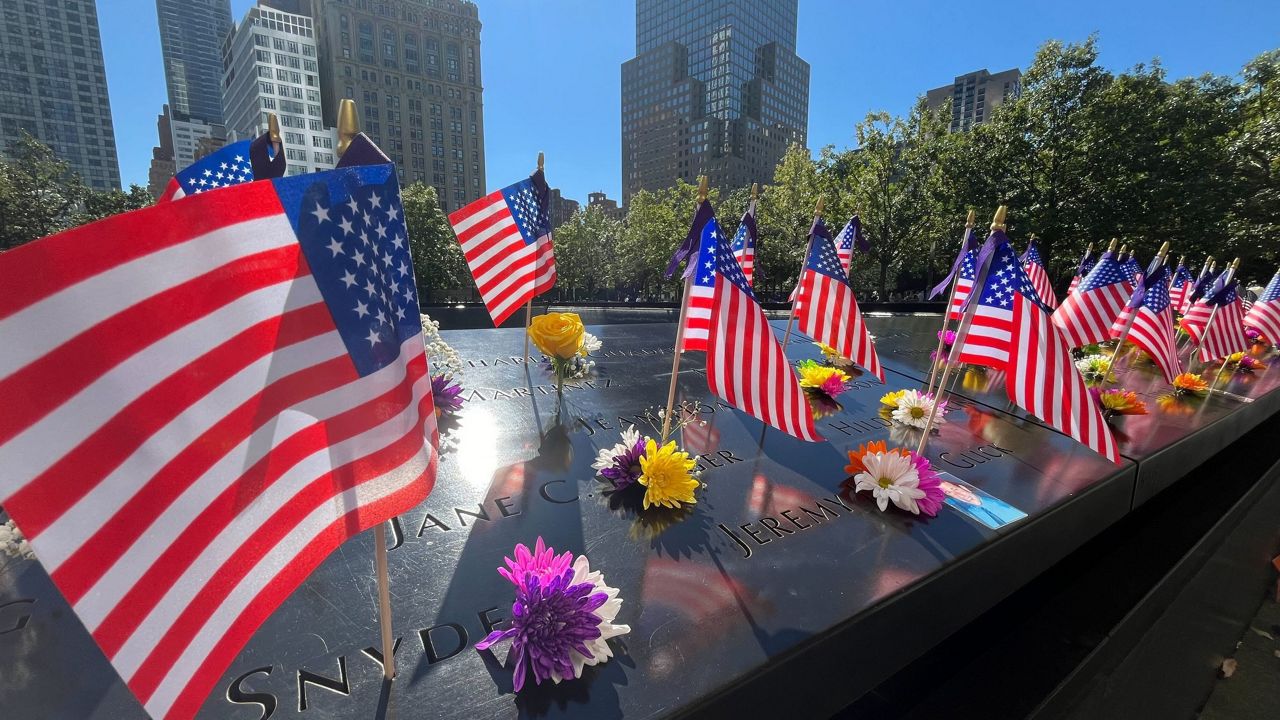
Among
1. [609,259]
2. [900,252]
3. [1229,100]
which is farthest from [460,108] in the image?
[1229,100]

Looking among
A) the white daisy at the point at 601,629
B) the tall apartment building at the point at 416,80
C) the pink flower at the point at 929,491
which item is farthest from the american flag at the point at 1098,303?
the tall apartment building at the point at 416,80

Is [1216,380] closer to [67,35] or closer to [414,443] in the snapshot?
[414,443]

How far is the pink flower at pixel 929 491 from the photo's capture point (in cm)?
321

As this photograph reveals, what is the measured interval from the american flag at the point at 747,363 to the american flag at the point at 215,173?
9.31 feet

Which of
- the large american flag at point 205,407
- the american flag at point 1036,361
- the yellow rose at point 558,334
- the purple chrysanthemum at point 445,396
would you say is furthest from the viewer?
the yellow rose at point 558,334

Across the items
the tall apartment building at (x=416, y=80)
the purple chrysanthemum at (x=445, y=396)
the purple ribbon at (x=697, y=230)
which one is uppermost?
the tall apartment building at (x=416, y=80)

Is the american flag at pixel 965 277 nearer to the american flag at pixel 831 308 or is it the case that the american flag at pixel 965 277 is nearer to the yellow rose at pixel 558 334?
the american flag at pixel 831 308

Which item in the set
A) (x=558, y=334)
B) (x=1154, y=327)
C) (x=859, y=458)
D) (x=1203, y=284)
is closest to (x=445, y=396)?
(x=558, y=334)

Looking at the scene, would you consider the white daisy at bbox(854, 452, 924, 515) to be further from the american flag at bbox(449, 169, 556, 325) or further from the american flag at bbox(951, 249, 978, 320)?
the american flag at bbox(449, 169, 556, 325)

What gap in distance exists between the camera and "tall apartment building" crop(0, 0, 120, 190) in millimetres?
99750

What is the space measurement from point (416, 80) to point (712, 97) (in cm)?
6204

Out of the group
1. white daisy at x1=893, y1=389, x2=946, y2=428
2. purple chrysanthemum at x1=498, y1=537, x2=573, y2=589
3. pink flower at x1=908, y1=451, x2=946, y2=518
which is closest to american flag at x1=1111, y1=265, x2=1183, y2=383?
white daisy at x1=893, y1=389, x2=946, y2=428

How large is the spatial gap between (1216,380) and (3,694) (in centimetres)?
1118

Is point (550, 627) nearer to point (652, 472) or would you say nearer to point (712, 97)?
point (652, 472)
